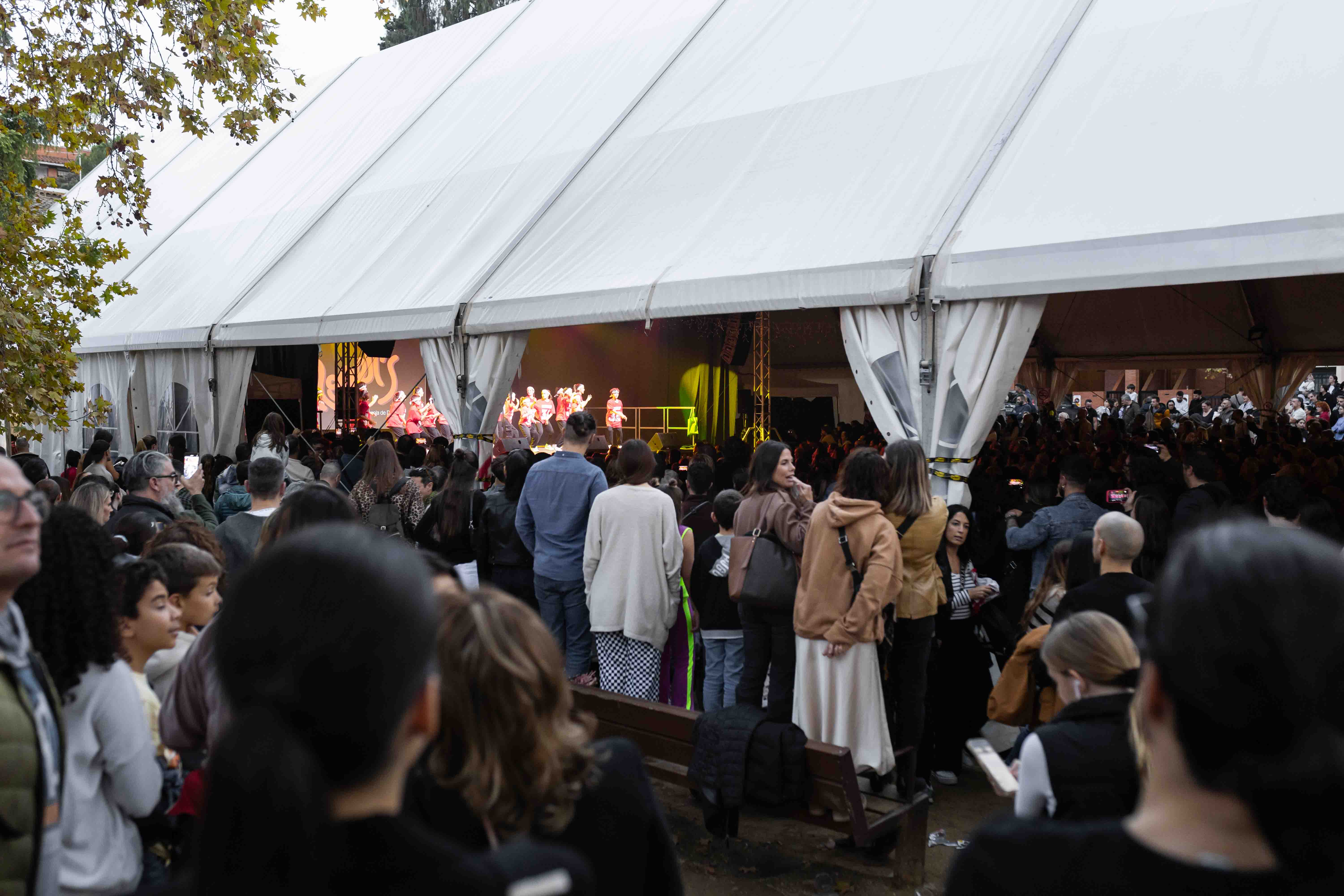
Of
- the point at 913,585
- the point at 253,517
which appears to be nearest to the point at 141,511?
the point at 253,517

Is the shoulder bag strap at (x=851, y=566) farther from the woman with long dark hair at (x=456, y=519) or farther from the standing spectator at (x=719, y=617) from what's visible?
the woman with long dark hair at (x=456, y=519)

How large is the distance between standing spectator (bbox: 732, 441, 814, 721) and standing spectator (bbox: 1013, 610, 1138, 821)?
7.37ft

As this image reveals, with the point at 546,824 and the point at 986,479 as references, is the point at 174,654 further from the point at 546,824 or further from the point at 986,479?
the point at 986,479

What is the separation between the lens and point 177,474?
Result: 770 cm

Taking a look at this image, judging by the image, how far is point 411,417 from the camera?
53.7ft

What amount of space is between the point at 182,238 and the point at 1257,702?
15309 millimetres

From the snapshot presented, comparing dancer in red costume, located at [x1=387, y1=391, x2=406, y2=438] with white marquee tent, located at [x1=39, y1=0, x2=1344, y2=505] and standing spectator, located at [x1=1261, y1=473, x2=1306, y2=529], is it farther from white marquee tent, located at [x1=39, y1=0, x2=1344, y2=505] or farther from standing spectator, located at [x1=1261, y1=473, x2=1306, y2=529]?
standing spectator, located at [x1=1261, y1=473, x2=1306, y2=529]

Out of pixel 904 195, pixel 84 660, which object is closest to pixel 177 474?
pixel 904 195

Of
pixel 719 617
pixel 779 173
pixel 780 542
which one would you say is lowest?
pixel 719 617

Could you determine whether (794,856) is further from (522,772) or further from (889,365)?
(522,772)

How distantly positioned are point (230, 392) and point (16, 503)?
1033 cm

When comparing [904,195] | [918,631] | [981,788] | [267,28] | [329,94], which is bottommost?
[981,788]

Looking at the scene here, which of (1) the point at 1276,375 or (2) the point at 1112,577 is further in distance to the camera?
(1) the point at 1276,375

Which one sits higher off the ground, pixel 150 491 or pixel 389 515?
pixel 150 491
